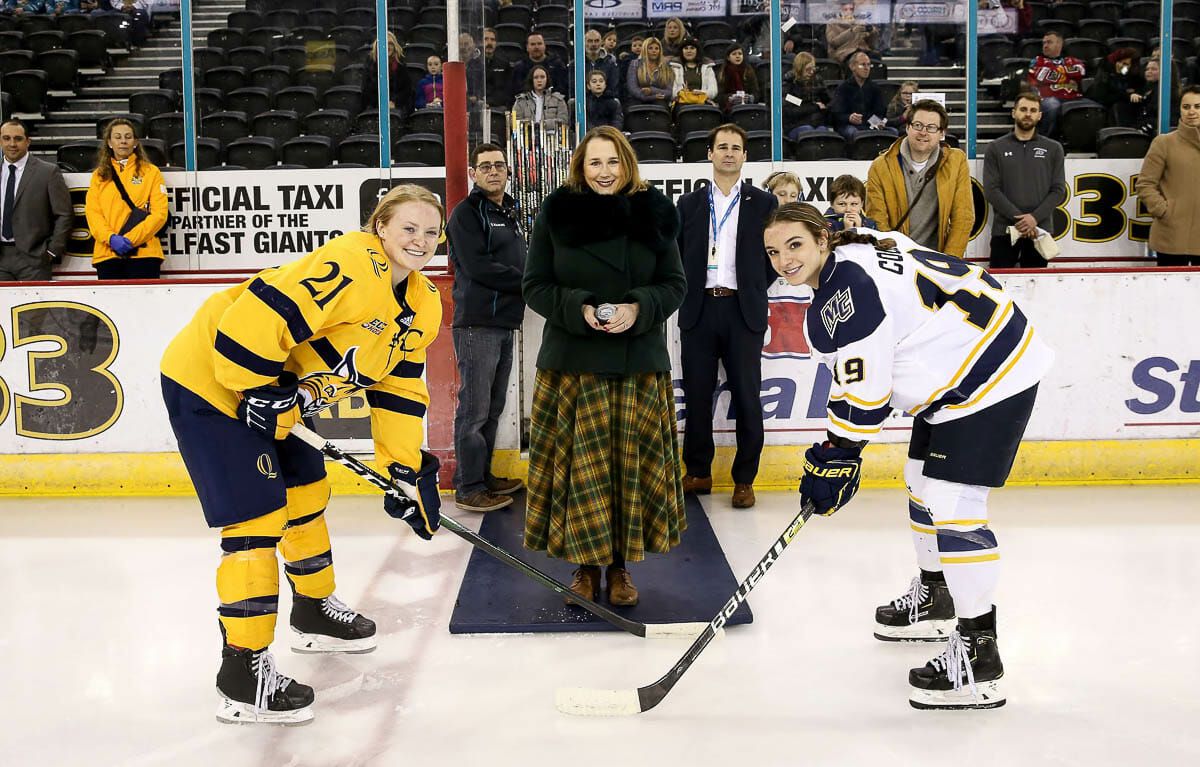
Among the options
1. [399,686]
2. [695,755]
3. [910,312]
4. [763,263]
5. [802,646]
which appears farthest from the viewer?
[763,263]

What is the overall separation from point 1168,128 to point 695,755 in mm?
6666

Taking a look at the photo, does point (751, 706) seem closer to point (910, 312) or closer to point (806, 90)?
point (910, 312)

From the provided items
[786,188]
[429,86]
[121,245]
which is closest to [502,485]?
[786,188]

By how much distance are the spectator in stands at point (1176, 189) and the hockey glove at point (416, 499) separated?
5.25m

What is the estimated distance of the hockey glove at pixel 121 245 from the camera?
666cm

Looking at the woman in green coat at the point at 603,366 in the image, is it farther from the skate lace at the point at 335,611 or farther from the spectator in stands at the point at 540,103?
the spectator in stands at the point at 540,103

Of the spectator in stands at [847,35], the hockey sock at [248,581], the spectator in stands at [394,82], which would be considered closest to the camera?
the hockey sock at [248,581]

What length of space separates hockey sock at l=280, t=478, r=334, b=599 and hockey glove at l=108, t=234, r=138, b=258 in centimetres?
430

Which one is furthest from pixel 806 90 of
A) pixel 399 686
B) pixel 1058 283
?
pixel 399 686

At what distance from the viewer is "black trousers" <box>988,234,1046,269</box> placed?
249 inches

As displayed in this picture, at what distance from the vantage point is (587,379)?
3262 mm

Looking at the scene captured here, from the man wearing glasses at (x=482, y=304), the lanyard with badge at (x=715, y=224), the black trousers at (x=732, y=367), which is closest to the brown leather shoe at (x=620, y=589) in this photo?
the man wearing glasses at (x=482, y=304)

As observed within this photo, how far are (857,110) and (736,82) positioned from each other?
858 mm

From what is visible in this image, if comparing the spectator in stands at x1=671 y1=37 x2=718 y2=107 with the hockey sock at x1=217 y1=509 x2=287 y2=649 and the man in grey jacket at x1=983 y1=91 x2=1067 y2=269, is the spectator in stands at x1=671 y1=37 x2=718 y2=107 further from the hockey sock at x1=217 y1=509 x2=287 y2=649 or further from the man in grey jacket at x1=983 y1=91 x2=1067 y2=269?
the hockey sock at x1=217 y1=509 x2=287 y2=649
